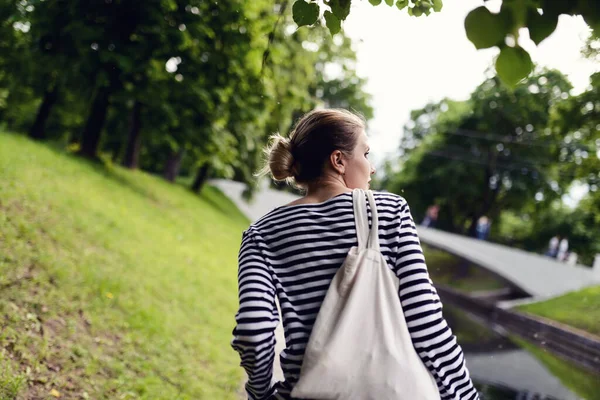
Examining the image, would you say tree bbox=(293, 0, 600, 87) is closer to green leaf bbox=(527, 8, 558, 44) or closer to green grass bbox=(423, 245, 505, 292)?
green leaf bbox=(527, 8, 558, 44)

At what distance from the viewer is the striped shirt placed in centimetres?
145

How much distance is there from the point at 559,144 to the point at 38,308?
13173 millimetres

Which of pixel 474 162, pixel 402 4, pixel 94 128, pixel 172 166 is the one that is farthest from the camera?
pixel 474 162

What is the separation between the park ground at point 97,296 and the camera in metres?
3.92

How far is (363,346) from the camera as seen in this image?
53.6 inches

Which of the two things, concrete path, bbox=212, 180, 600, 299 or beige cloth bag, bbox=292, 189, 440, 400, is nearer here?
beige cloth bag, bbox=292, 189, 440, 400

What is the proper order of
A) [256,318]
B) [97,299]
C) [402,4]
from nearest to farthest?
1. [256,318]
2. [402,4]
3. [97,299]

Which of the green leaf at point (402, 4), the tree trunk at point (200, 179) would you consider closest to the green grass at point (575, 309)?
the tree trunk at point (200, 179)

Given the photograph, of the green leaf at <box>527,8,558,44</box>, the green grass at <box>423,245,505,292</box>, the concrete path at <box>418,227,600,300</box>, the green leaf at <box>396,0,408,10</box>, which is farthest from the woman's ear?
the green grass at <box>423,245,505,292</box>

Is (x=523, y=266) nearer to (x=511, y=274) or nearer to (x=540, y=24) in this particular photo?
(x=511, y=274)

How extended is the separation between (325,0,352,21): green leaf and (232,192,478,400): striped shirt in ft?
2.55

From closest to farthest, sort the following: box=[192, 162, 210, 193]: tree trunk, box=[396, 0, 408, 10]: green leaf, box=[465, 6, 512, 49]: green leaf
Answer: box=[465, 6, 512, 49]: green leaf → box=[396, 0, 408, 10]: green leaf → box=[192, 162, 210, 193]: tree trunk

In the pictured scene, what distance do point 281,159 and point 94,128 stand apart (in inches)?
479

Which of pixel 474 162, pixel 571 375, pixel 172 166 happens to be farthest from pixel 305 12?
pixel 474 162
